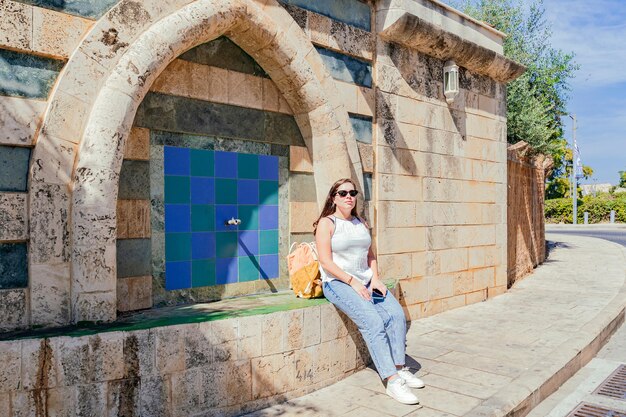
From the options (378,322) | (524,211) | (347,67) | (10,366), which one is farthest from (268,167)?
(524,211)

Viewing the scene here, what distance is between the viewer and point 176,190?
4926 millimetres

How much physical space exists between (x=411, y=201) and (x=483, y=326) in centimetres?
183

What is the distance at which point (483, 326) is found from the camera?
6.63 meters

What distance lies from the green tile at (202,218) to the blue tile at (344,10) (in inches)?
91.8

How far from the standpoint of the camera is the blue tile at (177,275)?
4875 mm

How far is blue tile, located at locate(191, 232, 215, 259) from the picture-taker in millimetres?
5055

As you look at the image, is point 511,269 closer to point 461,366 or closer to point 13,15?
point 461,366

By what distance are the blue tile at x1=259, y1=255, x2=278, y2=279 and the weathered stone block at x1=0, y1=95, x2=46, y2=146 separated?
2.57 m

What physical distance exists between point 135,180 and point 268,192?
1505 millimetres

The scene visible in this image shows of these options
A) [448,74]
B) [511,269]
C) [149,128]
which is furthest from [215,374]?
[511,269]

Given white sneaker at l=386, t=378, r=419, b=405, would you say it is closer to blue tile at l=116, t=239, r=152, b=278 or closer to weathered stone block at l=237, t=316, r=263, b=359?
weathered stone block at l=237, t=316, r=263, b=359

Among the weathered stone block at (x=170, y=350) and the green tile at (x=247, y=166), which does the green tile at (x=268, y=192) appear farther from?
the weathered stone block at (x=170, y=350)

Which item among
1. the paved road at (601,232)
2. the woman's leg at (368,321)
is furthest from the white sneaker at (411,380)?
the paved road at (601,232)

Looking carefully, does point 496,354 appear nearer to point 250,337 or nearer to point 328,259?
point 328,259
